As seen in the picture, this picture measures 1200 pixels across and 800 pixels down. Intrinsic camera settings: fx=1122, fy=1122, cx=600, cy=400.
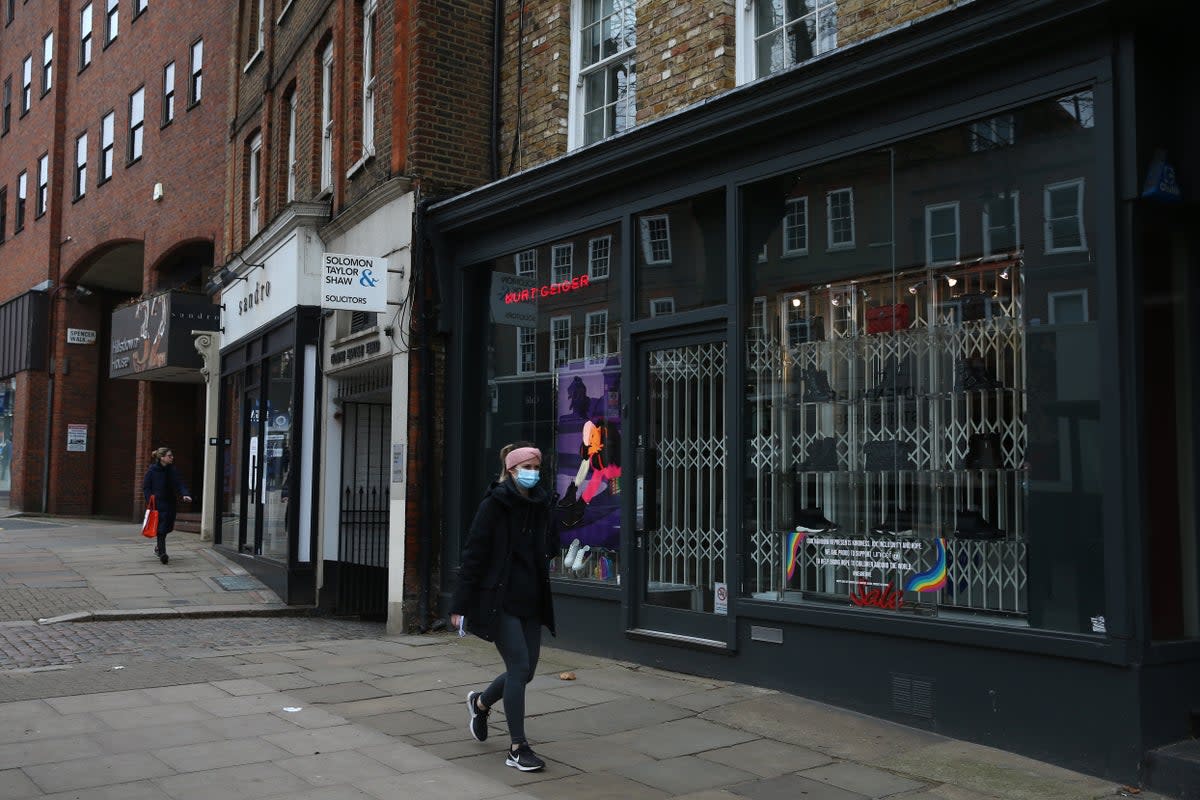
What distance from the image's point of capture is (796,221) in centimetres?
838

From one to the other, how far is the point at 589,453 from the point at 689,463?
4.79 feet

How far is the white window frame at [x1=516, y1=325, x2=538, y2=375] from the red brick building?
11.7 m

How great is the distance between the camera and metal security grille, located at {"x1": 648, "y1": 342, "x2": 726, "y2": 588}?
350 inches

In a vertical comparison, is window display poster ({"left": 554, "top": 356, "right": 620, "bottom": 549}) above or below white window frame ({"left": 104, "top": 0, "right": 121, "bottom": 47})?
below

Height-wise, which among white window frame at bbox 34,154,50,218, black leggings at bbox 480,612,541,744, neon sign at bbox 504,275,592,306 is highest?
white window frame at bbox 34,154,50,218

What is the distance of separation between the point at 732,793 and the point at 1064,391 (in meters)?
2.96

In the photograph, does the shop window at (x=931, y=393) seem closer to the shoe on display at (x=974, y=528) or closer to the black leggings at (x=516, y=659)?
the shoe on display at (x=974, y=528)

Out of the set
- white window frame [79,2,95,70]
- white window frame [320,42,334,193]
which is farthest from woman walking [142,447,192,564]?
white window frame [79,2,95,70]

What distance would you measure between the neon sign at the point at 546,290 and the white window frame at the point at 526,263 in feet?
0.55

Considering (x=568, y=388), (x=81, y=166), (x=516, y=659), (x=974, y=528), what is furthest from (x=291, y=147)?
(x=81, y=166)

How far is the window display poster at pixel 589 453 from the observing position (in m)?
10.0

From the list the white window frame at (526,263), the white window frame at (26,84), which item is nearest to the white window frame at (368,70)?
the white window frame at (526,263)

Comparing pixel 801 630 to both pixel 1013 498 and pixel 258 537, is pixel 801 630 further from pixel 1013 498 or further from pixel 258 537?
pixel 258 537

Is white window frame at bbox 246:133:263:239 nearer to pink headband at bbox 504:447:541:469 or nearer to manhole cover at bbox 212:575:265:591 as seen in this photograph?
manhole cover at bbox 212:575:265:591
